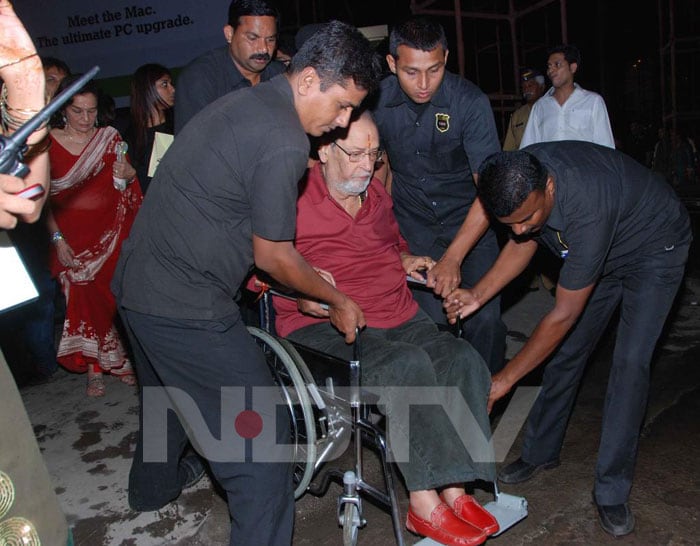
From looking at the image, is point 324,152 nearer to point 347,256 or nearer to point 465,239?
point 347,256

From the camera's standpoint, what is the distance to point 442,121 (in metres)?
3.14

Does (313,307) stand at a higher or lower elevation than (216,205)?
lower

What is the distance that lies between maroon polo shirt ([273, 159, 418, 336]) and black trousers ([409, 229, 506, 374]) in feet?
1.04

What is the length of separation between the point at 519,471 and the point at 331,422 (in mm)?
1041

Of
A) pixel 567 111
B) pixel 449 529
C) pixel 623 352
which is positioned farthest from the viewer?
pixel 567 111

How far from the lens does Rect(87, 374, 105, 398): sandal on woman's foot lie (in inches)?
167

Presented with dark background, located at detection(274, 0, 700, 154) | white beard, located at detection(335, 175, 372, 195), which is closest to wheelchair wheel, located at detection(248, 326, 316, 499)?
white beard, located at detection(335, 175, 372, 195)

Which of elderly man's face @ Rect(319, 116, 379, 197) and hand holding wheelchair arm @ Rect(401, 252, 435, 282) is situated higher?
elderly man's face @ Rect(319, 116, 379, 197)

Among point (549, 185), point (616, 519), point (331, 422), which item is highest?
point (549, 185)

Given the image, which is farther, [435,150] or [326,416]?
[435,150]

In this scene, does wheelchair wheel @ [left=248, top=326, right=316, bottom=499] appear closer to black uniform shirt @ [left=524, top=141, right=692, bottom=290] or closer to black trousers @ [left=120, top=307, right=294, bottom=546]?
black trousers @ [left=120, top=307, right=294, bottom=546]

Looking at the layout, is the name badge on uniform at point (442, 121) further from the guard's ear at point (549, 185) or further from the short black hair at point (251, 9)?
the short black hair at point (251, 9)

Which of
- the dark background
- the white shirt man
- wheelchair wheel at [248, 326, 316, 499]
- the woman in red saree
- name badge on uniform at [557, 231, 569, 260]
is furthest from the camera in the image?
the dark background

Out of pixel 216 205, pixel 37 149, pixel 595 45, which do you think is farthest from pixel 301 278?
pixel 595 45
